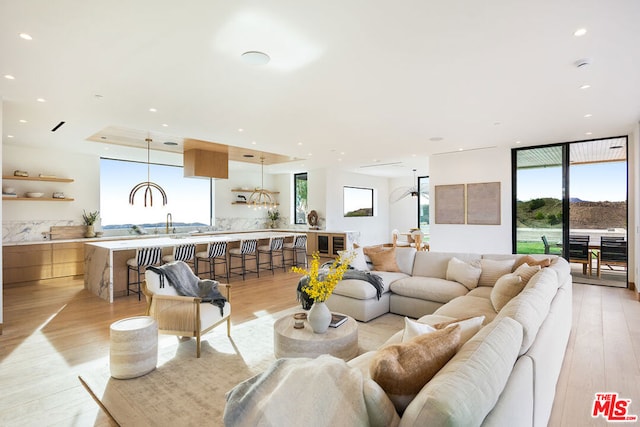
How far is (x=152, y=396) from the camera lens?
2.48 m

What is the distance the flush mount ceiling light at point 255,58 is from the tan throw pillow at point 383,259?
10.6ft

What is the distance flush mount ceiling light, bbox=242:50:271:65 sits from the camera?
9.28ft

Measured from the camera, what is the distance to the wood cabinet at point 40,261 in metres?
6.18

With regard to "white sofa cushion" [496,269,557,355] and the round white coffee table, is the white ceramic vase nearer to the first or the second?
the round white coffee table

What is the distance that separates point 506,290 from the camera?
3.10 metres

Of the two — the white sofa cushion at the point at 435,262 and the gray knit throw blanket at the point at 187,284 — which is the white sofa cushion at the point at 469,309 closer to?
the white sofa cushion at the point at 435,262

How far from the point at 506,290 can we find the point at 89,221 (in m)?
8.28

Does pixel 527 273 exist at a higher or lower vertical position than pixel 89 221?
lower

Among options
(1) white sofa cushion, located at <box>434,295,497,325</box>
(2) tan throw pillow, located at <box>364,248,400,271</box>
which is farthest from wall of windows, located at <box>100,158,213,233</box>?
(1) white sofa cushion, located at <box>434,295,497,325</box>

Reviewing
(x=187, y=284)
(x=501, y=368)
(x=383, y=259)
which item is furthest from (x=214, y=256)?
(x=501, y=368)

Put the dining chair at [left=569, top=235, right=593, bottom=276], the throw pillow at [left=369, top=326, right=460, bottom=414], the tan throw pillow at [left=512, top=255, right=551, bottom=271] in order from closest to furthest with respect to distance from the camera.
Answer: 1. the throw pillow at [left=369, top=326, right=460, bottom=414]
2. the tan throw pillow at [left=512, top=255, right=551, bottom=271]
3. the dining chair at [left=569, top=235, right=593, bottom=276]
